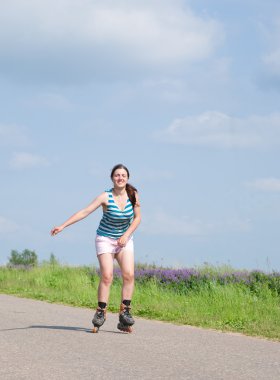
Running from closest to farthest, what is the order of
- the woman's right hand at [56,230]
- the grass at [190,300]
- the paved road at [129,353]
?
the paved road at [129,353] → the woman's right hand at [56,230] → the grass at [190,300]

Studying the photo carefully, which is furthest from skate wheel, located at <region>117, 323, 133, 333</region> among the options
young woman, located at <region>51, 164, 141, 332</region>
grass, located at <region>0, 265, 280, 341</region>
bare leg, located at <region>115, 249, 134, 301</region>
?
grass, located at <region>0, 265, 280, 341</region>

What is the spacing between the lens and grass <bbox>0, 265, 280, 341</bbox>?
449 inches

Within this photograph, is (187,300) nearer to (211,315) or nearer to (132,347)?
(211,315)

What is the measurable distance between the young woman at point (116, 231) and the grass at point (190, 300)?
5.68 ft

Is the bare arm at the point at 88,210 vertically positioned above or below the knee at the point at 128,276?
above

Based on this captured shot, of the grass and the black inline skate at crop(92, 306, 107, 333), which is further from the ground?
the grass

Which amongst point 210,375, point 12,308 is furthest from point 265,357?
point 12,308

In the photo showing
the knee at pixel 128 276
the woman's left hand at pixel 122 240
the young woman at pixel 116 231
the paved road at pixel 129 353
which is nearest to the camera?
the paved road at pixel 129 353

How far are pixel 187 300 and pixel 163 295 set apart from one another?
1268mm

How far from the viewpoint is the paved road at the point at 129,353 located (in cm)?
696

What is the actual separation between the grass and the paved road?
0.76m

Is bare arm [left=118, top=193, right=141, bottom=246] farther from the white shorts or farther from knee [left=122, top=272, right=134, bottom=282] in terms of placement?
knee [left=122, top=272, right=134, bottom=282]

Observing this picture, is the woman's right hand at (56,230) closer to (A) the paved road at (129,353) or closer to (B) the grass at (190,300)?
(A) the paved road at (129,353)

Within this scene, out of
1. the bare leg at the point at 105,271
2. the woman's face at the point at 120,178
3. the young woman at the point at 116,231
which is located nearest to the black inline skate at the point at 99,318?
the young woman at the point at 116,231
